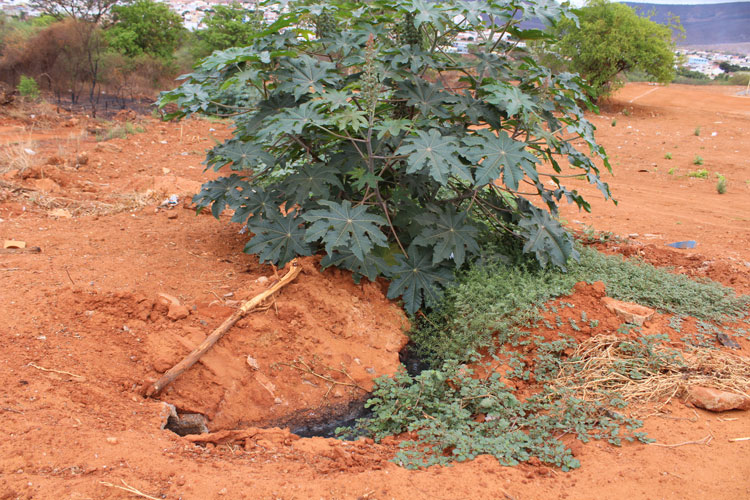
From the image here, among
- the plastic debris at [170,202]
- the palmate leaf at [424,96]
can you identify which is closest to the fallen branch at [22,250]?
the plastic debris at [170,202]

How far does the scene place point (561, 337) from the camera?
2.97m

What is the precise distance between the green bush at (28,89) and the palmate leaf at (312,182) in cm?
959

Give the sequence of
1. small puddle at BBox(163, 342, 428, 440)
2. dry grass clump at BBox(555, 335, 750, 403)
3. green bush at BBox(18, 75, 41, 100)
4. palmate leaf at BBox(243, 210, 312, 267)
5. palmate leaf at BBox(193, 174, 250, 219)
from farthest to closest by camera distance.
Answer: green bush at BBox(18, 75, 41, 100) < palmate leaf at BBox(193, 174, 250, 219) < palmate leaf at BBox(243, 210, 312, 267) < small puddle at BBox(163, 342, 428, 440) < dry grass clump at BBox(555, 335, 750, 403)

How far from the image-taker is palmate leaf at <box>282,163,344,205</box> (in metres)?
3.12

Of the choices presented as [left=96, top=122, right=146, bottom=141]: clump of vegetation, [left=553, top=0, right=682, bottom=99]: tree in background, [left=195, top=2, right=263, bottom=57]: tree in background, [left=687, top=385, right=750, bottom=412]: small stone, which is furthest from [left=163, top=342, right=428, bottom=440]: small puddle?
[left=553, top=0, right=682, bottom=99]: tree in background

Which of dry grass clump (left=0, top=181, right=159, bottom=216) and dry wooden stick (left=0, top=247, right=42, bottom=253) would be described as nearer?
dry wooden stick (left=0, top=247, right=42, bottom=253)

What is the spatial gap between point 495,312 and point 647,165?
6645 millimetres

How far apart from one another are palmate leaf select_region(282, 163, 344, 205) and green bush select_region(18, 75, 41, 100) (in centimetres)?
959

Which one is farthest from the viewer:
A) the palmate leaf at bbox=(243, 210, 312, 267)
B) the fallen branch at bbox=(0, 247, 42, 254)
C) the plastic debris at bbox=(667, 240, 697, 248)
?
the plastic debris at bbox=(667, 240, 697, 248)

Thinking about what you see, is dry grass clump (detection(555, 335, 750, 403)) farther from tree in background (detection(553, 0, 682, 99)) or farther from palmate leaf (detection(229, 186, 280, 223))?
tree in background (detection(553, 0, 682, 99))

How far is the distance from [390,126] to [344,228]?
0.58 m

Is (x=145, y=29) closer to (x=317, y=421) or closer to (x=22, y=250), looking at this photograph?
(x=22, y=250)

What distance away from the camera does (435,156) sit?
2676mm

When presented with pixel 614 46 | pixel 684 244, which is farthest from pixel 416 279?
pixel 614 46
